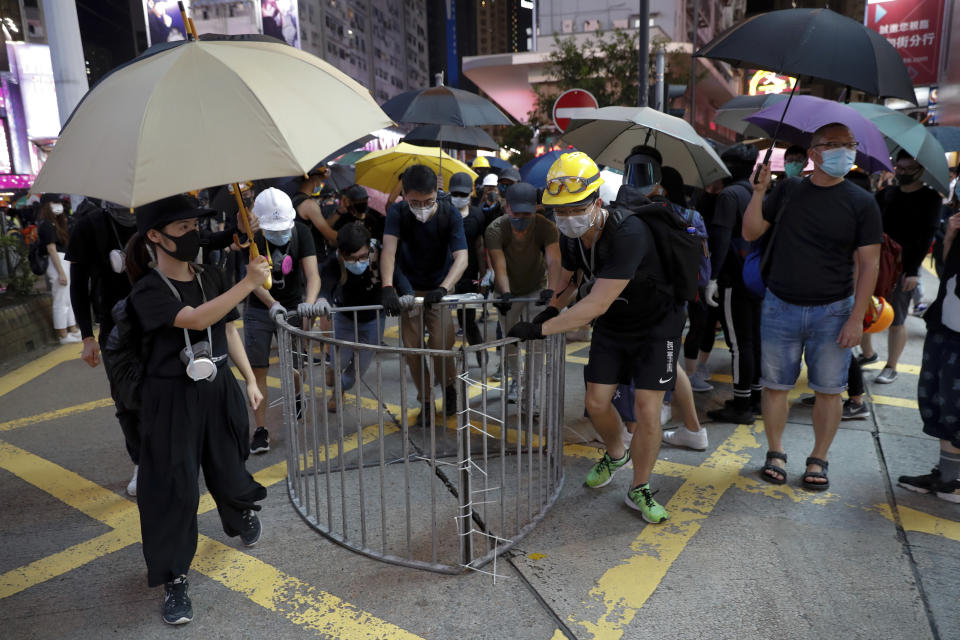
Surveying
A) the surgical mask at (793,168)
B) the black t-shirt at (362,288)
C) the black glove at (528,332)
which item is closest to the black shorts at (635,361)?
the black glove at (528,332)

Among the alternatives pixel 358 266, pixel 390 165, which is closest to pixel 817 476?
pixel 358 266

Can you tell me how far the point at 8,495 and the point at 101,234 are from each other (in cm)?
183

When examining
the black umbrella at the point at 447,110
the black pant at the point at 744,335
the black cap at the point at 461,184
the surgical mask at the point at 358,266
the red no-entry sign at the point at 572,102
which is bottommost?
the black pant at the point at 744,335

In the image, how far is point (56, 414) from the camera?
568cm

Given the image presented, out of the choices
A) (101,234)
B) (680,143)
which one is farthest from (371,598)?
(680,143)

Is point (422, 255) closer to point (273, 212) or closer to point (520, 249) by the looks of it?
point (520, 249)

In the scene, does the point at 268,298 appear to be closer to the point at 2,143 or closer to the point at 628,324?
the point at 628,324

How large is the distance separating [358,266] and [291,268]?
1.72 feet

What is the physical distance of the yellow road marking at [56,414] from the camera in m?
5.44

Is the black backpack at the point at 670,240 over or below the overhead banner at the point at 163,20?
below

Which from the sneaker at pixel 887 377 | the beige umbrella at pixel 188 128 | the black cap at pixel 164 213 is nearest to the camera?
the beige umbrella at pixel 188 128

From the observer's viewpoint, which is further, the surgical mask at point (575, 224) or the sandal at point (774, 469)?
the sandal at point (774, 469)

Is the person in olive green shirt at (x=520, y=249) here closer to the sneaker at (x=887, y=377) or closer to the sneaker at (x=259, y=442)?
the sneaker at (x=259, y=442)

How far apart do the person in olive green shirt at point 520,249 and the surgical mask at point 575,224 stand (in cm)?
169
